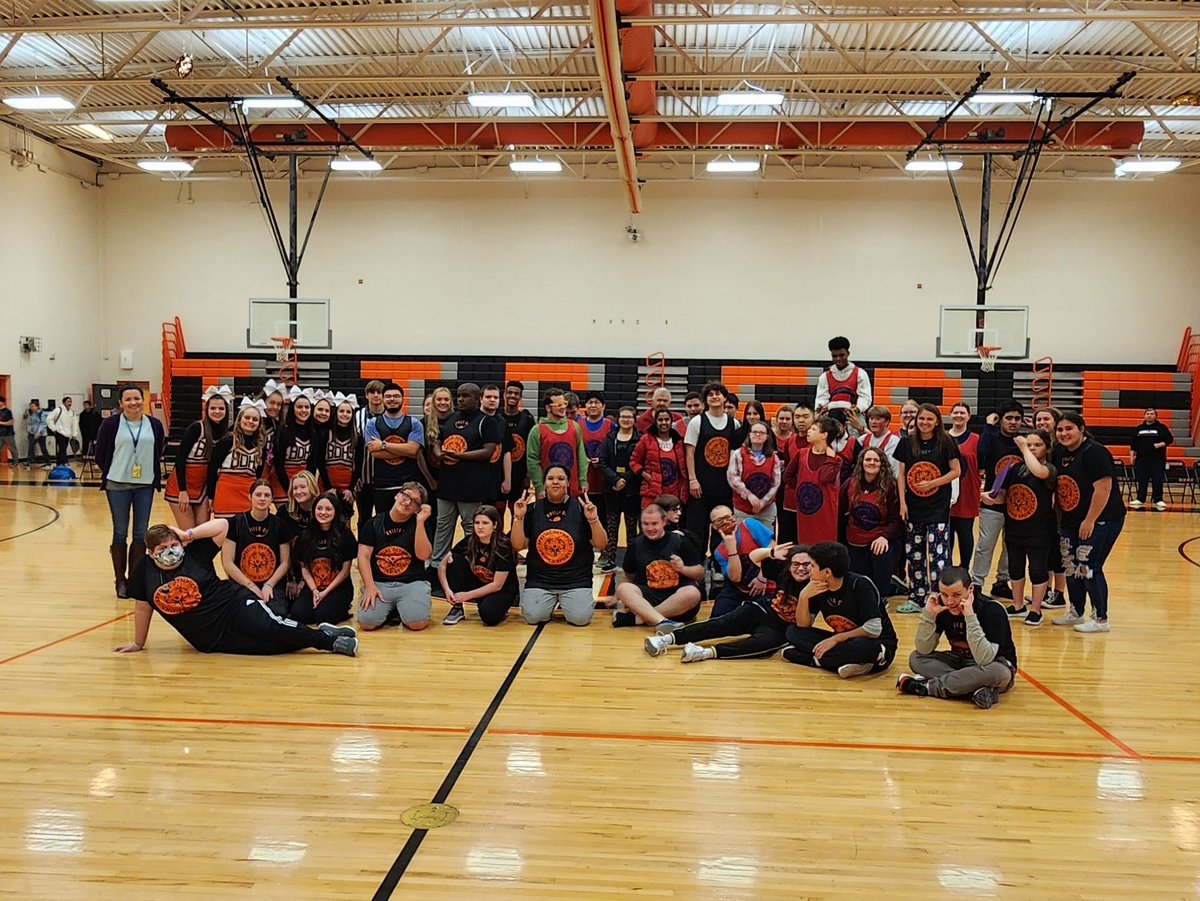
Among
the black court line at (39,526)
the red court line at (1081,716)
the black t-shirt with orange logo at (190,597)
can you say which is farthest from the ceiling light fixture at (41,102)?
the red court line at (1081,716)

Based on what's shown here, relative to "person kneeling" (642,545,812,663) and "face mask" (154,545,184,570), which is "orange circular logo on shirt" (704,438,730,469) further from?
"face mask" (154,545,184,570)

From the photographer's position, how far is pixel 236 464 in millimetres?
6176

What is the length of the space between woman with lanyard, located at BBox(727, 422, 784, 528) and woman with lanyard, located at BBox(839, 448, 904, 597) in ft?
1.86

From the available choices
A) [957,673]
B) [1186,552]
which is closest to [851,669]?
[957,673]

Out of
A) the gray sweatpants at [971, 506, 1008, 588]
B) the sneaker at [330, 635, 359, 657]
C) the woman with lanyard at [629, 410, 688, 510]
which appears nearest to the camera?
the sneaker at [330, 635, 359, 657]

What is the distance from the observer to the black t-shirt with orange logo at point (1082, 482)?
5840 millimetres

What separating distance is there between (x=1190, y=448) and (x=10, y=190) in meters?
22.1

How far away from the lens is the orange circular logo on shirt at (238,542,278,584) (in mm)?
5746

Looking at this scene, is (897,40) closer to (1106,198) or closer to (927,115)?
(927,115)

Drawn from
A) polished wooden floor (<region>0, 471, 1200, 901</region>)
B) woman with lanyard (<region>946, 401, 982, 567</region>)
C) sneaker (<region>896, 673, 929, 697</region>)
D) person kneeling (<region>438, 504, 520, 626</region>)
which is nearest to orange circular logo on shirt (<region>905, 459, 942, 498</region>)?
woman with lanyard (<region>946, 401, 982, 567</region>)

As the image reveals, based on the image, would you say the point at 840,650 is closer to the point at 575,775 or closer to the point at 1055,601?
the point at 575,775

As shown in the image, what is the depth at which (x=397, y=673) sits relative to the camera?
488 centimetres

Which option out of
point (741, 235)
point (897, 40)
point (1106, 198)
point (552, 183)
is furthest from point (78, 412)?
point (1106, 198)

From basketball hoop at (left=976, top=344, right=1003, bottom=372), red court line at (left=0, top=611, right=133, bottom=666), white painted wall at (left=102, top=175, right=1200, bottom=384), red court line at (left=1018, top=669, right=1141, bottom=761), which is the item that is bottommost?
red court line at (left=0, top=611, right=133, bottom=666)
